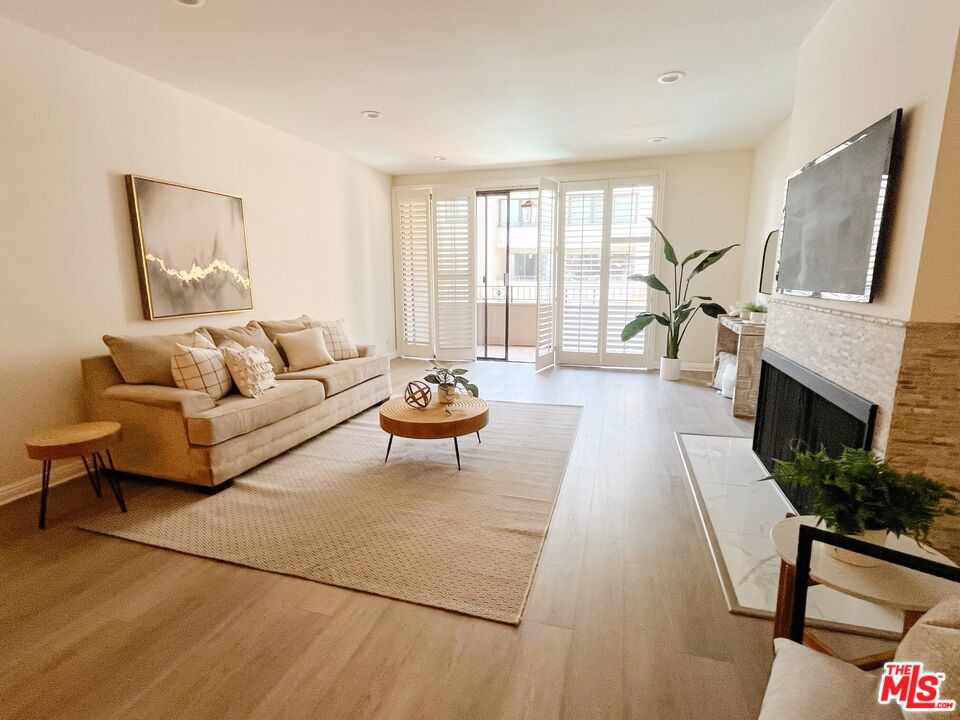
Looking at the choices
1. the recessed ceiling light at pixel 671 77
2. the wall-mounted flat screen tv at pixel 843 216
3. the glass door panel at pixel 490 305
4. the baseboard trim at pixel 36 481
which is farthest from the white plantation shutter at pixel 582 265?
the baseboard trim at pixel 36 481

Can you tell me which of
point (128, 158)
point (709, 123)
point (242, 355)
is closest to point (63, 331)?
point (242, 355)

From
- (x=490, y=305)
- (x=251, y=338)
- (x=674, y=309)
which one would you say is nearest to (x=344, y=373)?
(x=251, y=338)

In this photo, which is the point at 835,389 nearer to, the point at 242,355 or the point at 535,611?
the point at 535,611

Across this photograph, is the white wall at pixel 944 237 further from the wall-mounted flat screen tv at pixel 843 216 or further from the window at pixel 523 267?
the window at pixel 523 267

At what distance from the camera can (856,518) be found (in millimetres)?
1292

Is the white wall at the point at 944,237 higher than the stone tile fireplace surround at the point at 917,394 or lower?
higher

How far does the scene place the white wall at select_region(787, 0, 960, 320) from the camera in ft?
5.32

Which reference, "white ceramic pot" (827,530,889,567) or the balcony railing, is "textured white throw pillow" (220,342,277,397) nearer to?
"white ceramic pot" (827,530,889,567)

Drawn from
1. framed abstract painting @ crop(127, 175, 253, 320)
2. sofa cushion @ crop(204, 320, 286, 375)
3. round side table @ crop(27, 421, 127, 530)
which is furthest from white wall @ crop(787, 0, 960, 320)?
framed abstract painting @ crop(127, 175, 253, 320)

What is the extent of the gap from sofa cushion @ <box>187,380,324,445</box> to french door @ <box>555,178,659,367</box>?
3899 mm

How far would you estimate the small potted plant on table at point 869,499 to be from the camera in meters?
1.27

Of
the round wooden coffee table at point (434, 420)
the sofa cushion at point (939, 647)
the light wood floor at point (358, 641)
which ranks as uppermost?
the sofa cushion at point (939, 647)

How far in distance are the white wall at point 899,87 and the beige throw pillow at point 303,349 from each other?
3.78 m

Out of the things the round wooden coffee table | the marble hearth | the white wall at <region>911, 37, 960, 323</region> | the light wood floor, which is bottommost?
the light wood floor
